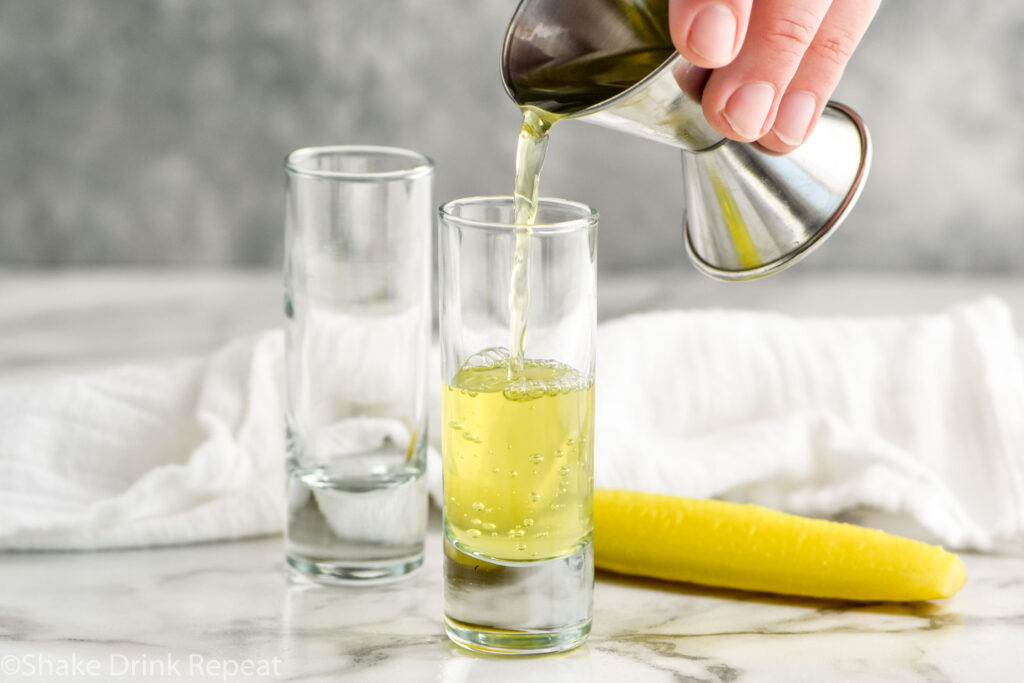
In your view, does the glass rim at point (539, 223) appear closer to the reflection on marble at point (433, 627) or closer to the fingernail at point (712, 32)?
the fingernail at point (712, 32)

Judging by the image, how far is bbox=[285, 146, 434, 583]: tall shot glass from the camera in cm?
96

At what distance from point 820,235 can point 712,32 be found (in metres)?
0.21

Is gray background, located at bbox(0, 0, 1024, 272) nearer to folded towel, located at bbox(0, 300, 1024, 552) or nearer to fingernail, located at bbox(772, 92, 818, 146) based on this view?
folded towel, located at bbox(0, 300, 1024, 552)

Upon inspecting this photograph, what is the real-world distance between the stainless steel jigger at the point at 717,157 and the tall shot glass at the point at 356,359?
19 centimetres

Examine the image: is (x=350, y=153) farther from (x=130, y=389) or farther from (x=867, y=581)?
(x=867, y=581)

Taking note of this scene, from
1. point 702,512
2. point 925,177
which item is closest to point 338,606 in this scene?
point 702,512

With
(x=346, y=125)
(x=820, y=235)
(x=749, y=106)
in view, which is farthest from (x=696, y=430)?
(x=346, y=125)

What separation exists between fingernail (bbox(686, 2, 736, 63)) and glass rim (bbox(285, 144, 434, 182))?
30 centimetres

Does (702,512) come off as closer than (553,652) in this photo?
No

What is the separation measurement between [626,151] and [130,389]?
0.95m

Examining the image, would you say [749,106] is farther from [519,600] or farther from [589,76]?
[519,600]

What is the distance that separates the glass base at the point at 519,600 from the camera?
2.72 ft

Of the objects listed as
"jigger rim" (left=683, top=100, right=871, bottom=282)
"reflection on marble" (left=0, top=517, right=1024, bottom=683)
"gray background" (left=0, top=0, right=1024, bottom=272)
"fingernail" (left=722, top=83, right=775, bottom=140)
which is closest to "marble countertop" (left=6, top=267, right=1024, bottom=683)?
"reflection on marble" (left=0, top=517, right=1024, bottom=683)

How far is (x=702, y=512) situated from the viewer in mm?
964
